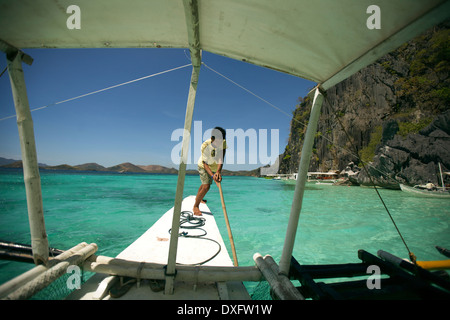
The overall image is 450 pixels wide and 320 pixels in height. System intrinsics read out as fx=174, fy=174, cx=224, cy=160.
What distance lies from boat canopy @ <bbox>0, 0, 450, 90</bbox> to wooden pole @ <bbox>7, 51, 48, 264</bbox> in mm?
224

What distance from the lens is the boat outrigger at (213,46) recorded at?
1.05 m

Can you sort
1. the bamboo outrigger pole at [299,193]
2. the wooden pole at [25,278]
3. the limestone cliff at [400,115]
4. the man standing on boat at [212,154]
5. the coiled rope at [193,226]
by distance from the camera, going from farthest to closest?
the limestone cliff at [400,115]
the man standing on boat at [212,154]
the coiled rope at [193,226]
the bamboo outrigger pole at [299,193]
the wooden pole at [25,278]

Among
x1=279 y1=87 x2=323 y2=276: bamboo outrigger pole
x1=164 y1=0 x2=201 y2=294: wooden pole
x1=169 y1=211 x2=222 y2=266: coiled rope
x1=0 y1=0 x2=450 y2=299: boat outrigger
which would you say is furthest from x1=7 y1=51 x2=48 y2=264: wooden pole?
x1=279 y1=87 x2=323 y2=276: bamboo outrigger pole

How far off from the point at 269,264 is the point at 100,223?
237 inches

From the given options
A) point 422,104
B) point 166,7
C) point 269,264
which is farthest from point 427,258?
point 422,104

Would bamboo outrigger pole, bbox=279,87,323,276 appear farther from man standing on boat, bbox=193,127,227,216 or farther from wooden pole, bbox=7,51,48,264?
man standing on boat, bbox=193,127,227,216

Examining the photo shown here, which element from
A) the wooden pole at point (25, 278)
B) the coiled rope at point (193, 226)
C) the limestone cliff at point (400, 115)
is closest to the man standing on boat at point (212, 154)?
the coiled rope at point (193, 226)

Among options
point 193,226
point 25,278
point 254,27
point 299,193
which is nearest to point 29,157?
point 25,278

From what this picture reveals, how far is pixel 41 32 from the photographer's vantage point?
128 centimetres

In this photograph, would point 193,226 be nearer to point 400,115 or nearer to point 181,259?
point 181,259

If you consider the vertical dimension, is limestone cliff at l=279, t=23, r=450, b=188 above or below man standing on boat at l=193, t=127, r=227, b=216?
above

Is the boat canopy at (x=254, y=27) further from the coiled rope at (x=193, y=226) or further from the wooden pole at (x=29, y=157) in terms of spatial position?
the coiled rope at (x=193, y=226)

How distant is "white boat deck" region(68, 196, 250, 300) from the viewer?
138 cm

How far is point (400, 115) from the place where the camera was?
26.2 metres
